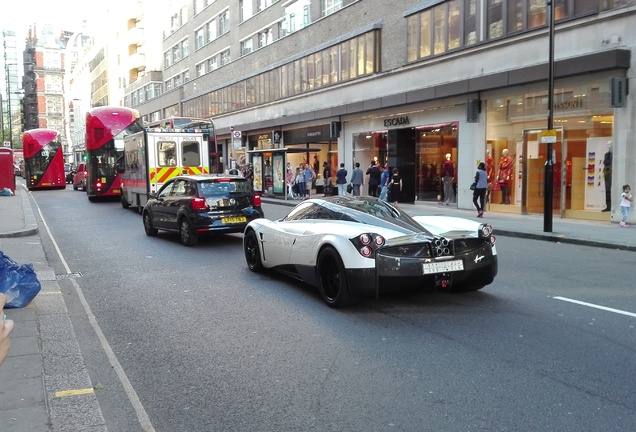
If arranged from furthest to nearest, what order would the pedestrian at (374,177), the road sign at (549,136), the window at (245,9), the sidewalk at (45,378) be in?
1. the window at (245,9)
2. the pedestrian at (374,177)
3. the road sign at (549,136)
4. the sidewalk at (45,378)

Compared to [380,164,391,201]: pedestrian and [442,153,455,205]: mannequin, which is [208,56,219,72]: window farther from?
[442,153,455,205]: mannequin

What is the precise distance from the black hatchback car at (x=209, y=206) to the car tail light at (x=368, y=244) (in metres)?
6.21

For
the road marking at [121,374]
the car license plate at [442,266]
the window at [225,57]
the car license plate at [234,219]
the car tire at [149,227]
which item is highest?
the window at [225,57]

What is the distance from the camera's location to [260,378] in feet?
15.0

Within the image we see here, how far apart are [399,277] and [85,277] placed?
5.39 metres

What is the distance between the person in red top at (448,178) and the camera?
21.9 m

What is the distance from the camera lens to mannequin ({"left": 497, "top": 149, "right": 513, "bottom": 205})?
1939 cm

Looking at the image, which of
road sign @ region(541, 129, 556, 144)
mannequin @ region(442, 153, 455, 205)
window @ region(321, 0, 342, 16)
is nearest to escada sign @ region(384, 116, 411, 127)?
mannequin @ region(442, 153, 455, 205)

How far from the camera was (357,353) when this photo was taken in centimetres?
511

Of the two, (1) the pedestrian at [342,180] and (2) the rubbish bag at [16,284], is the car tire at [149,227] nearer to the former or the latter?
(2) the rubbish bag at [16,284]

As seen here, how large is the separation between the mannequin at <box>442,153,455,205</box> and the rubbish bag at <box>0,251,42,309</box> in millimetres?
17528

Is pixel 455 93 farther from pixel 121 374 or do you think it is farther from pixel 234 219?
pixel 121 374

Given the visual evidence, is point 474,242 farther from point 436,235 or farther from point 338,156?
point 338,156

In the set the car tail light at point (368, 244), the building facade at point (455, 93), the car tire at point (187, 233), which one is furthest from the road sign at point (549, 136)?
the car tail light at point (368, 244)
